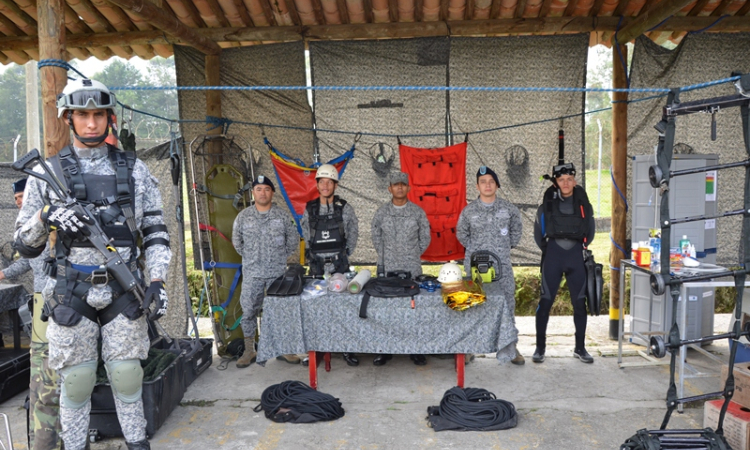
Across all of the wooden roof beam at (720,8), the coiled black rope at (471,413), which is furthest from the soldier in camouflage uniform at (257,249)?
the wooden roof beam at (720,8)

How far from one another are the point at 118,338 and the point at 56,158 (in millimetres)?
1036

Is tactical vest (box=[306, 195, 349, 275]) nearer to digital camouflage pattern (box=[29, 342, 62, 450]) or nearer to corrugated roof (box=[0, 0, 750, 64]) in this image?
corrugated roof (box=[0, 0, 750, 64])

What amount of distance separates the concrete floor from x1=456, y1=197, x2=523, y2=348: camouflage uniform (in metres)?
0.88

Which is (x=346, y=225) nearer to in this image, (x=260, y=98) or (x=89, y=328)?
(x=260, y=98)

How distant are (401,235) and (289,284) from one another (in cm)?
123

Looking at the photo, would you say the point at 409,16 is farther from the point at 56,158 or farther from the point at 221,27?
the point at 56,158

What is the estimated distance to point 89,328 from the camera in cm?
294

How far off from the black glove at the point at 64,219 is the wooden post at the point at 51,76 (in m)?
1.25

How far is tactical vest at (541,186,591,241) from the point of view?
16.3 ft

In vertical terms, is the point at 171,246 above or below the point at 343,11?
below

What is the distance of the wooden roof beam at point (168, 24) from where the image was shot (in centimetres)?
441

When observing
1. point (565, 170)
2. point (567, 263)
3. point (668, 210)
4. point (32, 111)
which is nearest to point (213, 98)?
point (565, 170)

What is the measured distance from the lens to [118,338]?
117 inches

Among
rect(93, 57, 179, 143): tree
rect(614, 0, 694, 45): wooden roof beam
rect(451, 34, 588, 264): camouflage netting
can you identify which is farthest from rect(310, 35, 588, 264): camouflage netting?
rect(93, 57, 179, 143): tree
